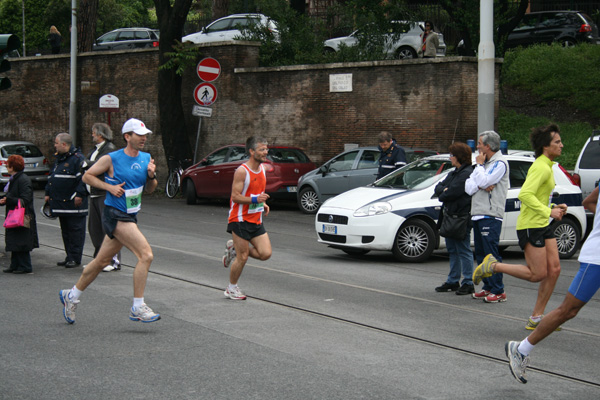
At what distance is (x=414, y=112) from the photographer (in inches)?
884

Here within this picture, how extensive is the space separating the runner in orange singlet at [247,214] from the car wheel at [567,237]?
6220mm

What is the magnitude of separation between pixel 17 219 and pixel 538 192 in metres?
6.71

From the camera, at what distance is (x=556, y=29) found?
104ft

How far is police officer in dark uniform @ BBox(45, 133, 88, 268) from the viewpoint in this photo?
37.5ft

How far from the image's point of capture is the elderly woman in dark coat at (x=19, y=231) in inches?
433

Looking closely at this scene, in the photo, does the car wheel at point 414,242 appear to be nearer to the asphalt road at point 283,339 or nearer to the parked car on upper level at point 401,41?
the asphalt road at point 283,339

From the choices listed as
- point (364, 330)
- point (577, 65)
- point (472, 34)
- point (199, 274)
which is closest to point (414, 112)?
point (472, 34)

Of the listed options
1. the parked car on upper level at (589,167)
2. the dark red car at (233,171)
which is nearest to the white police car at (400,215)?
the parked car on upper level at (589,167)

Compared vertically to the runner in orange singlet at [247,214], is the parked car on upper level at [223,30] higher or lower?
higher

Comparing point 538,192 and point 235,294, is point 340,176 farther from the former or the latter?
point 538,192

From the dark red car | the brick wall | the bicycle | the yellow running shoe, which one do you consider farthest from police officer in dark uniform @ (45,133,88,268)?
the bicycle

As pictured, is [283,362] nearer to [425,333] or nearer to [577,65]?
[425,333]

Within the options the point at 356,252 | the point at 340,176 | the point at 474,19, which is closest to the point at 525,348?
the point at 356,252

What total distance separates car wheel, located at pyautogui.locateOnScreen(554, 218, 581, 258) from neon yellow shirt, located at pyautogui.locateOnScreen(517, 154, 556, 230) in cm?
603
